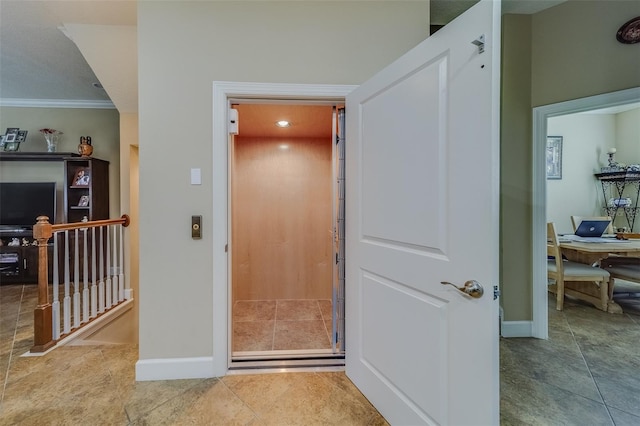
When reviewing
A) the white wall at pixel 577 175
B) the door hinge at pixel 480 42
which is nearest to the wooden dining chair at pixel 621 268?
the white wall at pixel 577 175

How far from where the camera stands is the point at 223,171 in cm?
180

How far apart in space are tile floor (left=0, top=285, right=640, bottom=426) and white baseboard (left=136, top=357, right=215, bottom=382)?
0.14 ft

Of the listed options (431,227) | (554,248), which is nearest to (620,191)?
(554,248)

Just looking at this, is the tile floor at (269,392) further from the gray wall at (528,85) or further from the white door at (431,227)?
the gray wall at (528,85)

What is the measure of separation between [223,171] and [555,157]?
4.68 meters

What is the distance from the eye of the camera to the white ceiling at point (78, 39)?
210 centimetres

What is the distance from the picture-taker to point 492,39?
965 mm

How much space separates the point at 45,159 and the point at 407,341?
5.33 meters

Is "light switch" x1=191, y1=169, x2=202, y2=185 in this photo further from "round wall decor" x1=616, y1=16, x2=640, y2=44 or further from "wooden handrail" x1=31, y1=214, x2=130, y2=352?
"round wall decor" x1=616, y1=16, x2=640, y2=44

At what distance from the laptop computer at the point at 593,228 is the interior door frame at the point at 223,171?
353 centimetres

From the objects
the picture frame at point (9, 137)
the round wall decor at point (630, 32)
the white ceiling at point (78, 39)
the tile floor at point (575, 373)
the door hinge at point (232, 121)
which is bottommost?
the tile floor at point (575, 373)

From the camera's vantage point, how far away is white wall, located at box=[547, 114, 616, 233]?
390 cm

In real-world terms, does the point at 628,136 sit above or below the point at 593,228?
above

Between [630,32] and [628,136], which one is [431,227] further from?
[628,136]
